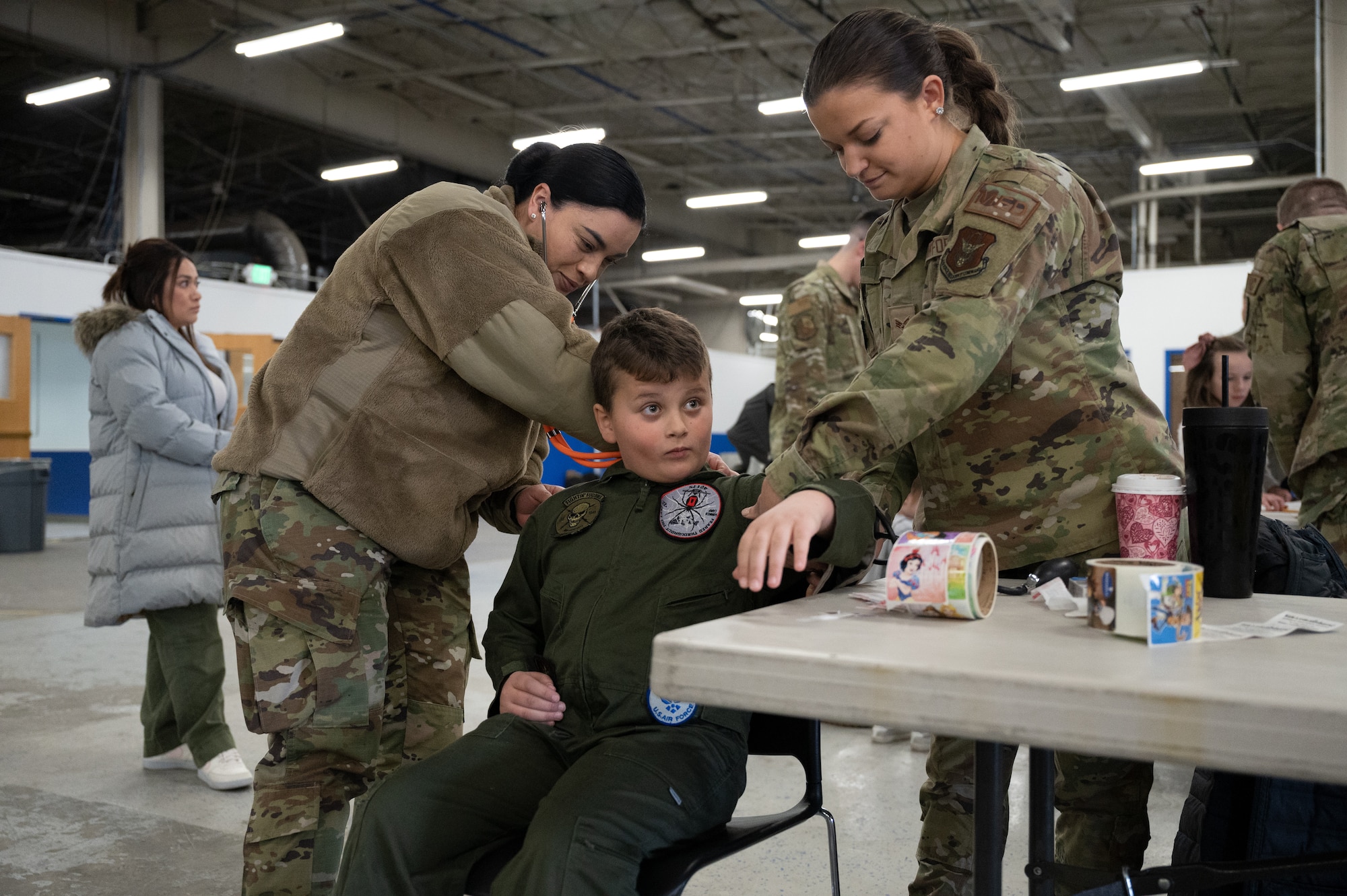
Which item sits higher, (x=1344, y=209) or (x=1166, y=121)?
(x=1166, y=121)

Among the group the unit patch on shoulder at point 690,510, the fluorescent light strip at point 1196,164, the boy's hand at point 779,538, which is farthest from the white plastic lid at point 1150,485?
the fluorescent light strip at point 1196,164

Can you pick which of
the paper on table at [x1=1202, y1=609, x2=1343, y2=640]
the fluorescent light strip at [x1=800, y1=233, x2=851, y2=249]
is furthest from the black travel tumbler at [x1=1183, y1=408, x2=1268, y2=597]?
the fluorescent light strip at [x1=800, y1=233, x2=851, y2=249]

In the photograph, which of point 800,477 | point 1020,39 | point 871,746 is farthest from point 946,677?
point 1020,39

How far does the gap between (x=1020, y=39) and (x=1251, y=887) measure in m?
11.0

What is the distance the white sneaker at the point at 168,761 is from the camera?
2.93m

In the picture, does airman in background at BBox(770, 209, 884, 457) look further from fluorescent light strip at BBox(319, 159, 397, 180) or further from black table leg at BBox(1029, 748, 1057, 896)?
fluorescent light strip at BBox(319, 159, 397, 180)

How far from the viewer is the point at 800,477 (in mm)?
1168

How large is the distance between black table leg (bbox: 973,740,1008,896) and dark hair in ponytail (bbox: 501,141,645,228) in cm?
101

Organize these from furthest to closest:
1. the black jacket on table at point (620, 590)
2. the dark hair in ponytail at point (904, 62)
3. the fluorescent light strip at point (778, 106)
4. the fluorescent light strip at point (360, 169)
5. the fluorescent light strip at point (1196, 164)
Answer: the fluorescent light strip at point (360, 169) → the fluorescent light strip at point (1196, 164) → the fluorescent light strip at point (778, 106) → the black jacket on table at point (620, 590) → the dark hair in ponytail at point (904, 62)

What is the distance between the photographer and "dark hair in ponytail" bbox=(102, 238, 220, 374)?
3004 mm

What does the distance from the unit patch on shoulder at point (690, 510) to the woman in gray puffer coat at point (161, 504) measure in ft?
→ 6.00

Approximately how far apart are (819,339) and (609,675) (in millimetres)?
2289

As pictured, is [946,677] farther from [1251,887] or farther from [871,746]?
[871,746]

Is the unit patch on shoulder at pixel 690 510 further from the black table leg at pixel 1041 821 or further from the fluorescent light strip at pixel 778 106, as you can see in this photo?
the fluorescent light strip at pixel 778 106
